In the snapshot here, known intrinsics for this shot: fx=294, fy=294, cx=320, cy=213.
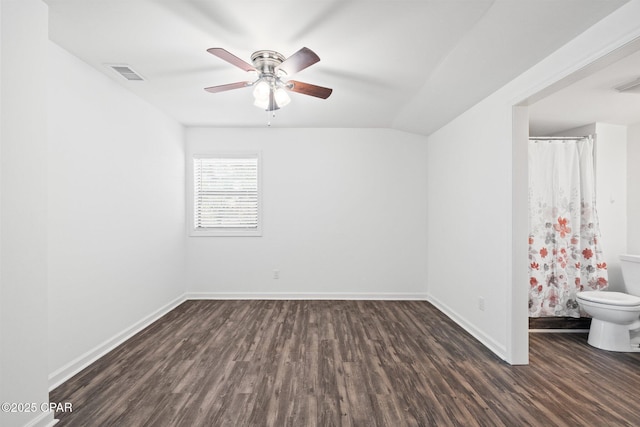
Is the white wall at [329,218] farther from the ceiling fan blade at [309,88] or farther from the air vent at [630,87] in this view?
the air vent at [630,87]

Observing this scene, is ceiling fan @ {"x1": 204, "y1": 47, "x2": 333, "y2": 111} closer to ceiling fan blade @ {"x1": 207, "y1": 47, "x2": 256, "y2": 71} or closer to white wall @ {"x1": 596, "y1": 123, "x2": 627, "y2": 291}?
ceiling fan blade @ {"x1": 207, "y1": 47, "x2": 256, "y2": 71}

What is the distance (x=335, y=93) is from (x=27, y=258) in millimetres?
2725

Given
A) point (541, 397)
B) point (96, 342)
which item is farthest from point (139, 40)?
point (541, 397)

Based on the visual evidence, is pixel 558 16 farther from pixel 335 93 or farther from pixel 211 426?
pixel 211 426

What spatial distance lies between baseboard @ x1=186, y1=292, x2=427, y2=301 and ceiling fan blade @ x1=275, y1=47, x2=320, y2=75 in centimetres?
316

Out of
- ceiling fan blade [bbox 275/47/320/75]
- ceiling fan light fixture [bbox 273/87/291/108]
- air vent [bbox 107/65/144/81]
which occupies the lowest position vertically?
ceiling fan light fixture [bbox 273/87/291/108]

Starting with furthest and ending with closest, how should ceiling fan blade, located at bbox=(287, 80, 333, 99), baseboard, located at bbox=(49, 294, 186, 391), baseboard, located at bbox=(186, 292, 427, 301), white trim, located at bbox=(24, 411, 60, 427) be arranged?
baseboard, located at bbox=(186, 292, 427, 301), ceiling fan blade, located at bbox=(287, 80, 333, 99), baseboard, located at bbox=(49, 294, 186, 391), white trim, located at bbox=(24, 411, 60, 427)

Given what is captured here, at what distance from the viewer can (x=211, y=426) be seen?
173 cm

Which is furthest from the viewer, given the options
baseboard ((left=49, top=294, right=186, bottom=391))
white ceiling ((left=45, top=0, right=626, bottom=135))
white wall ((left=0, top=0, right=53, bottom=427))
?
baseboard ((left=49, top=294, right=186, bottom=391))

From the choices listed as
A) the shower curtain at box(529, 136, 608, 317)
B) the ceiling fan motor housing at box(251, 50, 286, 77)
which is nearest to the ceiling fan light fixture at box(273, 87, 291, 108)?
the ceiling fan motor housing at box(251, 50, 286, 77)

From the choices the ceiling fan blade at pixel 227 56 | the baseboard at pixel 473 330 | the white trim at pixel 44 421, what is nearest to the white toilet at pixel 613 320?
the baseboard at pixel 473 330

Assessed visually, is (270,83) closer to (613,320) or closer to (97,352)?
(97,352)

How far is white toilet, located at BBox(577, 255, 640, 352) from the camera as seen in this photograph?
2625mm

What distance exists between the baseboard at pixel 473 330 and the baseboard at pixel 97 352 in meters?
3.48
